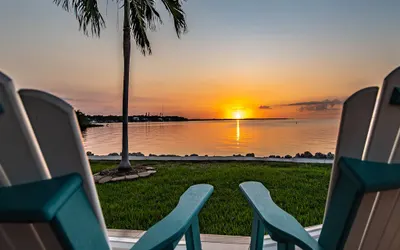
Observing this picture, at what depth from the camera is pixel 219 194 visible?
3.03 m

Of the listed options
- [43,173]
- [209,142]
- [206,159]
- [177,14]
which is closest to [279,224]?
[43,173]

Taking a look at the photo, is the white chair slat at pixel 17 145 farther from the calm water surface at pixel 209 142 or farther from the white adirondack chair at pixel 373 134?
the calm water surface at pixel 209 142

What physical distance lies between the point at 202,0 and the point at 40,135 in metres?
3.46

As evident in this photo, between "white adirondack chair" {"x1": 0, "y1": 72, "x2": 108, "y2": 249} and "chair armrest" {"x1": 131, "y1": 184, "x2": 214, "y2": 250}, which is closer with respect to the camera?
"white adirondack chair" {"x1": 0, "y1": 72, "x2": 108, "y2": 249}

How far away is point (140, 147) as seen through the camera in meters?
6.01

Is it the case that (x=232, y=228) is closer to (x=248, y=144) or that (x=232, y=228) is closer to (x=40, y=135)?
(x=40, y=135)

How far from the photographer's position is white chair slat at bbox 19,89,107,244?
60 centimetres

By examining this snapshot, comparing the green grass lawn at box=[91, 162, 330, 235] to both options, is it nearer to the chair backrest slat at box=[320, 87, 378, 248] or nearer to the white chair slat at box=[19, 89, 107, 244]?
the chair backrest slat at box=[320, 87, 378, 248]

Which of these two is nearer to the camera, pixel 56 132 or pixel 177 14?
pixel 56 132

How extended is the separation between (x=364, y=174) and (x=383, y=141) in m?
0.13

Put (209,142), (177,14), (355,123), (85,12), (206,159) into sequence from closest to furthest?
(355,123) < (85,12) < (177,14) < (206,159) < (209,142)

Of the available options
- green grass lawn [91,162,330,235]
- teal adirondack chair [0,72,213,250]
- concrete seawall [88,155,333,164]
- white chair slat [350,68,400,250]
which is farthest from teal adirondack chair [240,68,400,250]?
concrete seawall [88,155,333,164]

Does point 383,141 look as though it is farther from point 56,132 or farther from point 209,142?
point 209,142

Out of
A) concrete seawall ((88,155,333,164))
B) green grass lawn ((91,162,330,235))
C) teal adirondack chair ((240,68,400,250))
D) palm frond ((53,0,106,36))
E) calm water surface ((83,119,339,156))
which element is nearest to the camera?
teal adirondack chair ((240,68,400,250))
